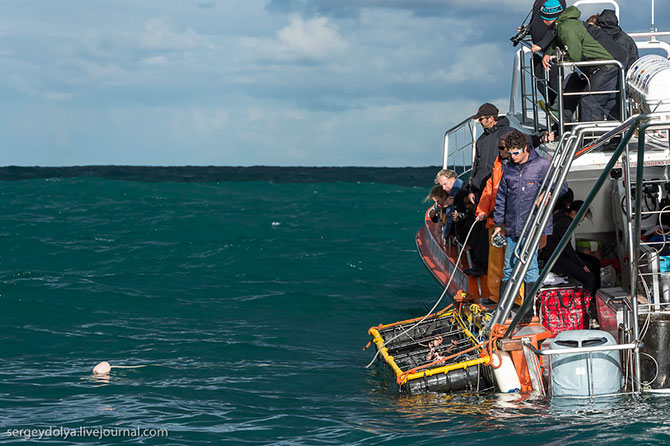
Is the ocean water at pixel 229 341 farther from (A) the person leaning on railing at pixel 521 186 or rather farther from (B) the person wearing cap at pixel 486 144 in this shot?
(B) the person wearing cap at pixel 486 144

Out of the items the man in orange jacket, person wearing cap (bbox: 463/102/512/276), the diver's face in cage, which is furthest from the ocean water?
the diver's face in cage

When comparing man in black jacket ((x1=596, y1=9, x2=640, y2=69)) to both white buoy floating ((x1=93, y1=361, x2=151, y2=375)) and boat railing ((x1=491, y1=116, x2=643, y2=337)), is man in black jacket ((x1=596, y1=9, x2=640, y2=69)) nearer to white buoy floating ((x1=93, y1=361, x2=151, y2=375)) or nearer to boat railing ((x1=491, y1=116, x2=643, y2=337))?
boat railing ((x1=491, y1=116, x2=643, y2=337))

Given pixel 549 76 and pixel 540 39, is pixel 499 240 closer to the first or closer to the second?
pixel 549 76

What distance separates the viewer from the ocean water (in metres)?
6.32

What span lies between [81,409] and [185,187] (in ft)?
104

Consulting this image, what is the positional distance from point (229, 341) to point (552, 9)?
5613 mm

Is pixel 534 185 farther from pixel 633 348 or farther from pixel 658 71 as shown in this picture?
pixel 658 71

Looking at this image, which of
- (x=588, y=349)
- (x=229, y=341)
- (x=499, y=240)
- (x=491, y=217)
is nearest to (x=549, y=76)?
(x=491, y=217)

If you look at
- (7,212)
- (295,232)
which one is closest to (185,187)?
(7,212)

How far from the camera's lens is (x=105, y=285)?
14695mm

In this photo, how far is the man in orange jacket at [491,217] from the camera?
759cm

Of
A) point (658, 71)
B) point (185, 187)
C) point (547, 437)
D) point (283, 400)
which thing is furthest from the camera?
point (185, 187)

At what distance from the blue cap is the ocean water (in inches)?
169

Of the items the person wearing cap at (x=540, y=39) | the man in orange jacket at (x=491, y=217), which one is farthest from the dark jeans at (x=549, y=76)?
the man in orange jacket at (x=491, y=217)
